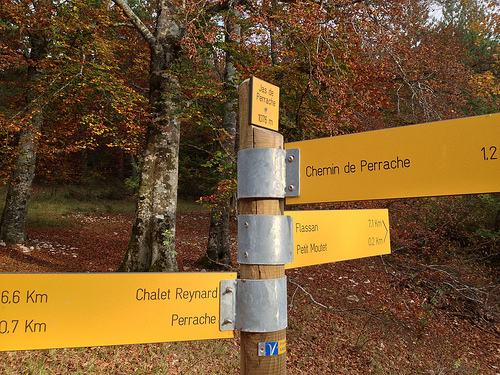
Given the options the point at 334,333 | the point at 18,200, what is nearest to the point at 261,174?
the point at 334,333

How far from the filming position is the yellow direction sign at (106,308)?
1.44 metres

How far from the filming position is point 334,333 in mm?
7469

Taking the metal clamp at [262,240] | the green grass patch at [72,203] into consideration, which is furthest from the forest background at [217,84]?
the green grass patch at [72,203]

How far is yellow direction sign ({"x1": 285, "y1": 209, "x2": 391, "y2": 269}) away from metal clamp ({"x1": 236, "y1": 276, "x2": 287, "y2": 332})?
34cm

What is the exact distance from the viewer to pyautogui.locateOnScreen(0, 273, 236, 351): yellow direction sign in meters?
1.44

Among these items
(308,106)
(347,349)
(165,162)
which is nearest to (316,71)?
(308,106)

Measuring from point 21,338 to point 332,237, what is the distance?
1.76m

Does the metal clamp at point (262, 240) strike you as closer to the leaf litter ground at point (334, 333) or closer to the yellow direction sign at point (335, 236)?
the yellow direction sign at point (335, 236)

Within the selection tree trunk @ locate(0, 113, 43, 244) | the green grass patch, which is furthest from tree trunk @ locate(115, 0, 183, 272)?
the green grass patch

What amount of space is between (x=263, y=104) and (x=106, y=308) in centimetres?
117

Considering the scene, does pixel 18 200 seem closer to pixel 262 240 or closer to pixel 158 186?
pixel 158 186

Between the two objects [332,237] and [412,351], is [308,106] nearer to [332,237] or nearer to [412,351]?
[412,351]

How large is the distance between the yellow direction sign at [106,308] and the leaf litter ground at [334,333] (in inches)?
143

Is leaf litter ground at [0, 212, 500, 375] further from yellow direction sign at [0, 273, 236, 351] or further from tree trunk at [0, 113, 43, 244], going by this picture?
yellow direction sign at [0, 273, 236, 351]
